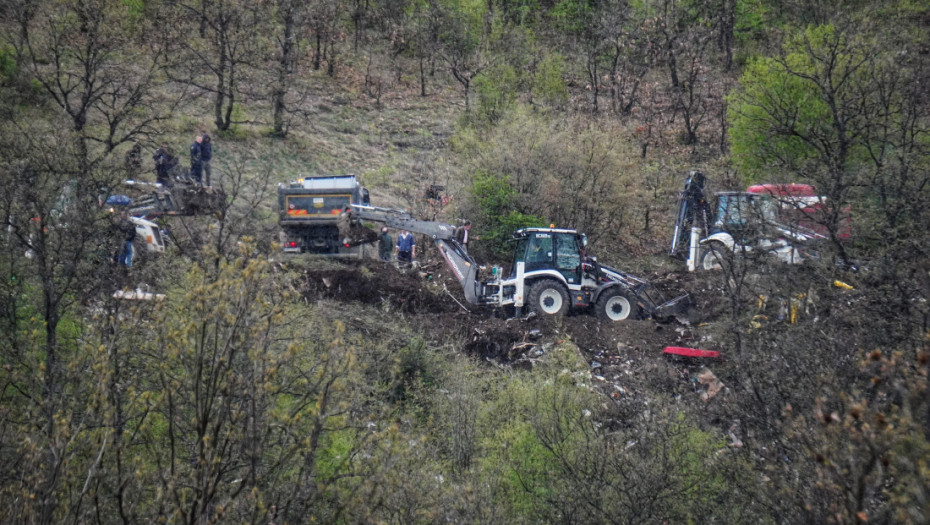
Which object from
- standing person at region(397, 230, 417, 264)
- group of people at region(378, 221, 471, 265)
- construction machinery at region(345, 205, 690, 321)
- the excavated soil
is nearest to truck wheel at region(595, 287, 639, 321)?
construction machinery at region(345, 205, 690, 321)

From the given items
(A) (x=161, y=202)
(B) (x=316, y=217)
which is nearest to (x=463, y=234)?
(B) (x=316, y=217)

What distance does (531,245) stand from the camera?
711 inches

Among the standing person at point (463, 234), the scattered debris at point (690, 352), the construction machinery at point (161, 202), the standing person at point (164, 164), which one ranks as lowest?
the scattered debris at point (690, 352)

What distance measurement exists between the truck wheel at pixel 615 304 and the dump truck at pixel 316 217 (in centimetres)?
666

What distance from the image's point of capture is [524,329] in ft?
55.9

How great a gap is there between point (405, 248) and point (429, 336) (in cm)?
512

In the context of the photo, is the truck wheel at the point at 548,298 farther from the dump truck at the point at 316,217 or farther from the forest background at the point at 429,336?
the dump truck at the point at 316,217

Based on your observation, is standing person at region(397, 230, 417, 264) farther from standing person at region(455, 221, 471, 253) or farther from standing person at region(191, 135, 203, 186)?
standing person at region(191, 135, 203, 186)

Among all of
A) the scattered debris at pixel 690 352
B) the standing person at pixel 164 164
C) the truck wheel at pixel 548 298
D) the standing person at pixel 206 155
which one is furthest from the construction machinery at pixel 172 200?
the scattered debris at pixel 690 352

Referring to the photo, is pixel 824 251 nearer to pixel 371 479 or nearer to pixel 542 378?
pixel 542 378

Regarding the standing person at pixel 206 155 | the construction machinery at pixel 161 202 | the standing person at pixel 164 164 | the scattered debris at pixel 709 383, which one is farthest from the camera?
the standing person at pixel 206 155

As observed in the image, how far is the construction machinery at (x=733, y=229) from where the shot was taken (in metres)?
13.8

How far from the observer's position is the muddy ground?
1508 centimetres

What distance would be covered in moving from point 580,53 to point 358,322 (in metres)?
27.9
